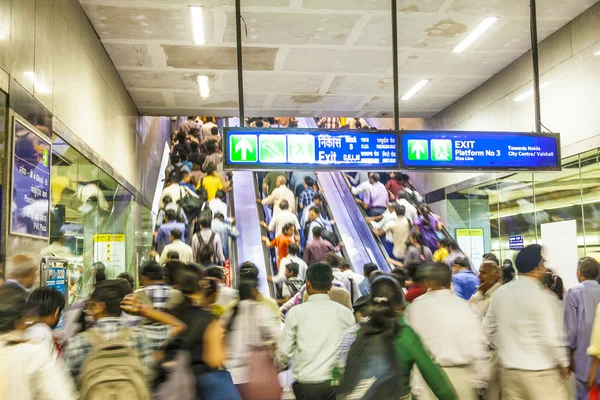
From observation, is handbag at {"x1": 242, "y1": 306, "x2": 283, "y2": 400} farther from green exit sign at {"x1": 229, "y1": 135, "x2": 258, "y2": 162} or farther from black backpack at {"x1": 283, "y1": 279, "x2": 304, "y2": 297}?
black backpack at {"x1": 283, "y1": 279, "x2": 304, "y2": 297}

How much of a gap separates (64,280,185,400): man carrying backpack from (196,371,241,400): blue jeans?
27cm

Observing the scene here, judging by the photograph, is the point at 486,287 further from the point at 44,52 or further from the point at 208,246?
→ the point at 208,246

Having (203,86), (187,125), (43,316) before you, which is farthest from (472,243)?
(43,316)

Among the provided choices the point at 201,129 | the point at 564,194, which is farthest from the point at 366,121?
the point at 564,194

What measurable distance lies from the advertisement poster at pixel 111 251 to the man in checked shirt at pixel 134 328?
232 inches

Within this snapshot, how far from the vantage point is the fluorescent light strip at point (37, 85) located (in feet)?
19.1

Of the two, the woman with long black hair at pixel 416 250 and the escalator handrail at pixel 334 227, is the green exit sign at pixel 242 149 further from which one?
the escalator handrail at pixel 334 227

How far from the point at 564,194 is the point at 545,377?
577 cm

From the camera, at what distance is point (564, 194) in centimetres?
952

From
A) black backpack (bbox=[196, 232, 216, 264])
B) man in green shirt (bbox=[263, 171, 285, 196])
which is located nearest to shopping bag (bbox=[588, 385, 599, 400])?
black backpack (bbox=[196, 232, 216, 264])

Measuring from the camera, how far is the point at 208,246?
36.3 ft

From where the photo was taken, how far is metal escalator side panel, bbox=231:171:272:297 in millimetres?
13221

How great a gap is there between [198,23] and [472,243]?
7704mm

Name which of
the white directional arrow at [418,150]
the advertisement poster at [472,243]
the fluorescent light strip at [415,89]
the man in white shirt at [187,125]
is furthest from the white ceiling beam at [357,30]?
the man in white shirt at [187,125]
